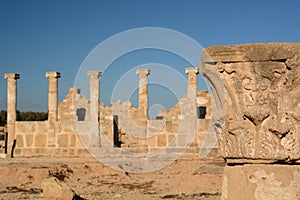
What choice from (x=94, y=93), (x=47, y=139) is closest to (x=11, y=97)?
(x=94, y=93)

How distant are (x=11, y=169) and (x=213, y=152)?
21.0 feet

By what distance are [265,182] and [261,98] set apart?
789 mm

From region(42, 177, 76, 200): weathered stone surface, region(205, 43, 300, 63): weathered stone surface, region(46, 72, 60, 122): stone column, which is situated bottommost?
region(42, 177, 76, 200): weathered stone surface

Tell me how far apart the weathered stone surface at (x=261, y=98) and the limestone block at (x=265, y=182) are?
96 millimetres

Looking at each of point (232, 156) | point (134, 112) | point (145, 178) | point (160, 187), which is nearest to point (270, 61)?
point (232, 156)

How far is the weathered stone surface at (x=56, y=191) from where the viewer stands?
7.22 meters

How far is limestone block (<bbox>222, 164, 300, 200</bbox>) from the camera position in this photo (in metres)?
4.27

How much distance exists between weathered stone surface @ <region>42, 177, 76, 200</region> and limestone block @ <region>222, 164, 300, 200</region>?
3.43 meters

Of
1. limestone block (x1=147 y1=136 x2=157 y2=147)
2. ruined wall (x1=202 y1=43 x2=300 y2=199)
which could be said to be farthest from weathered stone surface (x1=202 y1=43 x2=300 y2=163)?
limestone block (x1=147 y1=136 x2=157 y2=147)

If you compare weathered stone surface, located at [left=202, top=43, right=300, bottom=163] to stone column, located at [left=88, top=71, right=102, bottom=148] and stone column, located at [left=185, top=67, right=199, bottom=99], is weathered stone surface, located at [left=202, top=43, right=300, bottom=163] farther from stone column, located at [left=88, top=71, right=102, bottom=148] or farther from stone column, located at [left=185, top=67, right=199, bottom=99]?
stone column, located at [left=185, top=67, right=199, bottom=99]

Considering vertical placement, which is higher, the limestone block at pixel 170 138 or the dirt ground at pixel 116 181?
the limestone block at pixel 170 138

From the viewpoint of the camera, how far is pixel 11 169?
37.0 feet

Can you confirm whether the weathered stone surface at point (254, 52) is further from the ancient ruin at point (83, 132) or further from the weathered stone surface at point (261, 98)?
the ancient ruin at point (83, 132)

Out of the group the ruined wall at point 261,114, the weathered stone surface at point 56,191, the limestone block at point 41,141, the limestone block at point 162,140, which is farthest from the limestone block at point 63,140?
the ruined wall at point 261,114
